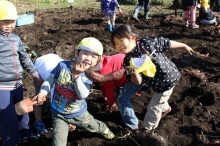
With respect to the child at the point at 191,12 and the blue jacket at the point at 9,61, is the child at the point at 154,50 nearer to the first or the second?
the blue jacket at the point at 9,61

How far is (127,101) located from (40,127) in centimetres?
125

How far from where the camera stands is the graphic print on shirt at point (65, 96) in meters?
2.11

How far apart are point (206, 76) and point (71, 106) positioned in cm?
276

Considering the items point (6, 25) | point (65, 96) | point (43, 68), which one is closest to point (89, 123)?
point (65, 96)

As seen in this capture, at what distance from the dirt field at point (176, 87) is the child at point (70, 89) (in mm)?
589

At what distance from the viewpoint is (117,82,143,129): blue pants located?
Result: 8.59ft

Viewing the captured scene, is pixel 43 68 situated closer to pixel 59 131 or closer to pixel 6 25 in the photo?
pixel 6 25

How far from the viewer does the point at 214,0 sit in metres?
8.01

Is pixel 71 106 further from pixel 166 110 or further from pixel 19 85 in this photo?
pixel 166 110

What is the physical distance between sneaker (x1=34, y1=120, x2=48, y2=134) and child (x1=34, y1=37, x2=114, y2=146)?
0.72 m

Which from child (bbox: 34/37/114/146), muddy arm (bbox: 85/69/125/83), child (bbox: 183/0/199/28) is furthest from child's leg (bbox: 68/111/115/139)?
child (bbox: 183/0/199/28)

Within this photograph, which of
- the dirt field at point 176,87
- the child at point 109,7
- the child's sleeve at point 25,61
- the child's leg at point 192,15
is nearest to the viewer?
the child's sleeve at point 25,61

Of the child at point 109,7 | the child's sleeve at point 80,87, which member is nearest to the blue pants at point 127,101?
the child's sleeve at point 80,87

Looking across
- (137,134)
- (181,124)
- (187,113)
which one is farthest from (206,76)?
(137,134)
